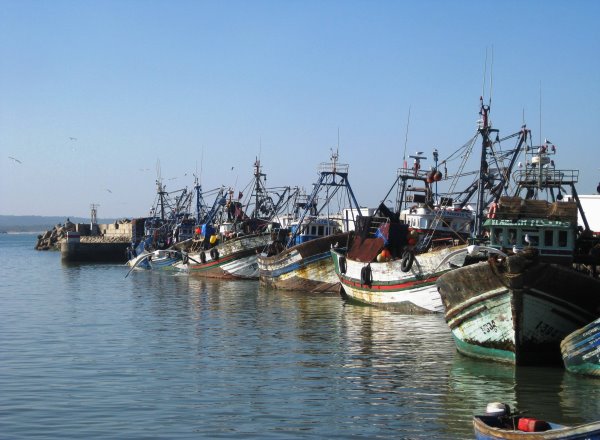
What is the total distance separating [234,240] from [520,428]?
1613 inches

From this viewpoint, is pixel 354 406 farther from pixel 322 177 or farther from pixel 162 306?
pixel 322 177

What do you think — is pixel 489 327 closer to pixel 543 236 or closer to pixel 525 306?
pixel 525 306

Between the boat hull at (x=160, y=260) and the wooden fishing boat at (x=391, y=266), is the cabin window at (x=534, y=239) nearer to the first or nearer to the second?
the wooden fishing boat at (x=391, y=266)

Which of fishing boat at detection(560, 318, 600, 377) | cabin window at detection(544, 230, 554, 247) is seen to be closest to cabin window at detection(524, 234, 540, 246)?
cabin window at detection(544, 230, 554, 247)

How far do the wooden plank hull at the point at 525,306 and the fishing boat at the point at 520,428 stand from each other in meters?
6.08

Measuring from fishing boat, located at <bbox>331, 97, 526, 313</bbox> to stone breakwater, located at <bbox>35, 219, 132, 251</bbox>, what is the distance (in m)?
60.3

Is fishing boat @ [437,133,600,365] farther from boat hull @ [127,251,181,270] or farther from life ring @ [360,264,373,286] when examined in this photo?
boat hull @ [127,251,181,270]

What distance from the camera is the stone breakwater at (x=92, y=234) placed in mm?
101812

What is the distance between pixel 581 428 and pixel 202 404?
7961mm

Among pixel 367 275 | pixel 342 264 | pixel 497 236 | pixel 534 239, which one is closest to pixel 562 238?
pixel 534 239

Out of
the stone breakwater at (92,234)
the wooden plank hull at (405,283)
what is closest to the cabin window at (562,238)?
the wooden plank hull at (405,283)

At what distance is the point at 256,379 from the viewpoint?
1911 cm

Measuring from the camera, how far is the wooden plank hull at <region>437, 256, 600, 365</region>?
61.5 feet

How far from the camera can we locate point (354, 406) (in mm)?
16469
